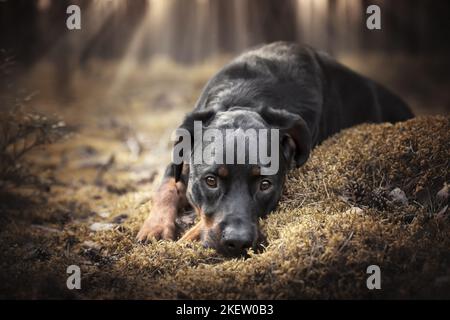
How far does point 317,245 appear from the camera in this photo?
3.39m

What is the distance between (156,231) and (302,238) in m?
1.30

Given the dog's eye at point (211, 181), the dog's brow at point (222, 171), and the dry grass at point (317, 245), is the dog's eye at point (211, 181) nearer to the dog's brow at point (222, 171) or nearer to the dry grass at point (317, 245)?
the dog's brow at point (222, 171)

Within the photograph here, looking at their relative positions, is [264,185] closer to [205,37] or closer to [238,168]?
[238,168]

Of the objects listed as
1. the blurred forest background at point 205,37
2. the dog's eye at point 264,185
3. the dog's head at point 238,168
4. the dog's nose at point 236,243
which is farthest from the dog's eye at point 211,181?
the blurred forest background at point 205,37

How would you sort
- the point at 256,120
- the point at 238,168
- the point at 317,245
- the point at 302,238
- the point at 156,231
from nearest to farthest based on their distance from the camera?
the point at 317,245, the point at 302,238, the point at 238,168, the point at 256,120, the point at 156,231

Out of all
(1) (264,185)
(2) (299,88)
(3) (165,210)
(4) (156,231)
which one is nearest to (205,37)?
(2) (299,88)

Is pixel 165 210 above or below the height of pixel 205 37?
below

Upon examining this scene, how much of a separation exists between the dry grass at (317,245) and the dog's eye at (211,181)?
0.47 meters

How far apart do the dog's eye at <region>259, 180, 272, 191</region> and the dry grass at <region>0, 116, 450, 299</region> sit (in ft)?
0.74

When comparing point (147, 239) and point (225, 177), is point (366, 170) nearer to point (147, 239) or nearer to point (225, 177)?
point (225, 177)

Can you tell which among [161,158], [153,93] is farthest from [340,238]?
[153,93]

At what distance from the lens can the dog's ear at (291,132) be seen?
426cm

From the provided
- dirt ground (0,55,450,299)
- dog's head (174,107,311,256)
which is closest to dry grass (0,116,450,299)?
dirt ground (0,55,450,299)

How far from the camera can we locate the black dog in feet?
12.3
